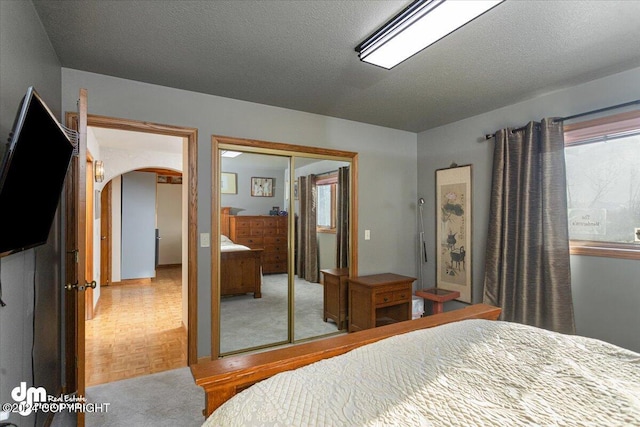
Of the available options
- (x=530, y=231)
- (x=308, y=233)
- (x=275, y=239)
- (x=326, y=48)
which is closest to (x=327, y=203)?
(x=308, y=233)

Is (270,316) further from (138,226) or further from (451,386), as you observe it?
(138,226)

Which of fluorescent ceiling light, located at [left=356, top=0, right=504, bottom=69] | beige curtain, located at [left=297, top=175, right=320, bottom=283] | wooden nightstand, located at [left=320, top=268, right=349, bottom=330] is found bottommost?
wooden nightstand, located at [left=320, top=268, right=349, bottom=330]

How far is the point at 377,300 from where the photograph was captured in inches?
133

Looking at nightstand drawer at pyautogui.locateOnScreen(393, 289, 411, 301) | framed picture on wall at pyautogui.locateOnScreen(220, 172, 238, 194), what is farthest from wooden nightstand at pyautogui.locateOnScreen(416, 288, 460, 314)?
framed picture on wall at pyautogui.locateOnScreen(220, 172, 238, 194)

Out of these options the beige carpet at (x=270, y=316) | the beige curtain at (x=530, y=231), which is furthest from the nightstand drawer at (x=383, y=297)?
the beige curtain at (x=530, y=231)

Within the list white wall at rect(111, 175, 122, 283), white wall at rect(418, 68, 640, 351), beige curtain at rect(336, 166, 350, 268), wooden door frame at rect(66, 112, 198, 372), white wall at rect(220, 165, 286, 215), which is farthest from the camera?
white wall at rect(111, 175, 122, 283)

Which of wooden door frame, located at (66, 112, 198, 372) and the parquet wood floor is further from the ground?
wooden door frame, located at (66, 112, 198, 372)

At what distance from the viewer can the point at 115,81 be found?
2.59 metres

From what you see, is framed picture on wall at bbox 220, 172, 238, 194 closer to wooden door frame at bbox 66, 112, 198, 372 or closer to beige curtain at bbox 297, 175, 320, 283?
wooden door frame at bbox 66, 112, 198, 372

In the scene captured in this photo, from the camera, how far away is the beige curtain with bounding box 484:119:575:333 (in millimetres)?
2703

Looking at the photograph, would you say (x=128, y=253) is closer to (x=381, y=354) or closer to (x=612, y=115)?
(x=381, y=354)

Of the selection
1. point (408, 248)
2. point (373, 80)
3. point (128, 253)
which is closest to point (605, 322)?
point (408, 248)

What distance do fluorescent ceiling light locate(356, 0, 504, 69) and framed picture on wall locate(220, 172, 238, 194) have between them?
1.68 metres

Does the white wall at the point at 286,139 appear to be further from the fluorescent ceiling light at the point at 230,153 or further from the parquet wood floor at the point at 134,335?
the parquet wood floor at the point at 134,335
